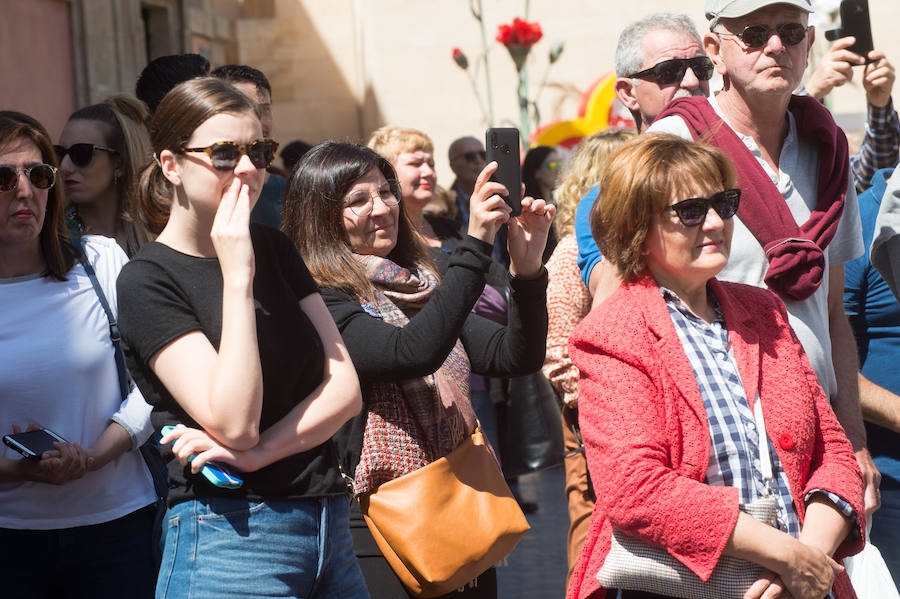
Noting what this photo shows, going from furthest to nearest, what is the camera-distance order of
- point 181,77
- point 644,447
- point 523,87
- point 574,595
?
point 523,87 → point 181,77 → point 574,595 → point 644,447

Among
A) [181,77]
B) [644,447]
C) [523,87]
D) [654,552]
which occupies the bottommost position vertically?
[523,87]

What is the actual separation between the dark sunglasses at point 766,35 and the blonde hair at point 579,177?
1585mm

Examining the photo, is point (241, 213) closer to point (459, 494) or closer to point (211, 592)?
point (211, 592)

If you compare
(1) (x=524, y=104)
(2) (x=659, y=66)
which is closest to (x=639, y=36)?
(2) (x=659, y=66)

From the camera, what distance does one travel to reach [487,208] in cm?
304

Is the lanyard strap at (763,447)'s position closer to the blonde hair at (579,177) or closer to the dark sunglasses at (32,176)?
the dark sunglasses at (32,176)

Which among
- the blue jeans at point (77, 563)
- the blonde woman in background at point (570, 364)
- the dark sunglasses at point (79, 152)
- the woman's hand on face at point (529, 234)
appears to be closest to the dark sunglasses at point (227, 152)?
the woman's hand on face at point (529, 234)

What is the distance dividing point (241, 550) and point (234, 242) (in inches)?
27.1

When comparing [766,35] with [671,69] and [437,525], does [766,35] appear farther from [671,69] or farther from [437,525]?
[437,525]

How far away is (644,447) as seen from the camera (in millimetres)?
2627

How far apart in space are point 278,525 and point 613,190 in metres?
1.12

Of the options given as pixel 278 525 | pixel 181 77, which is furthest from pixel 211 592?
pixel 181 77

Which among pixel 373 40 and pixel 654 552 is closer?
pixel 654 552

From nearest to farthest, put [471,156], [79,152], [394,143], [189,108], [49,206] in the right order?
[189,108] < [49,206] < [79,152] < [394,143] < [471,156]
